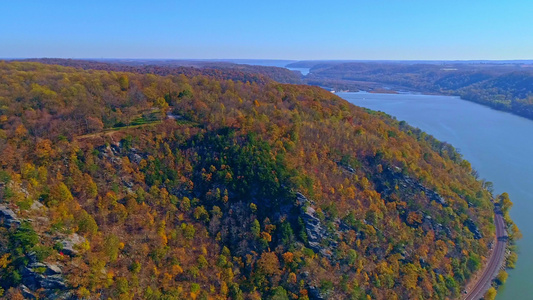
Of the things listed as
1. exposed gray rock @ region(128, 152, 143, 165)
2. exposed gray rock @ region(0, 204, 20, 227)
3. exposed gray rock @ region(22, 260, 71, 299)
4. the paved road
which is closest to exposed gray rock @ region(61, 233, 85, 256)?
exposed gray rock @ region(22, 260, 71, 299)

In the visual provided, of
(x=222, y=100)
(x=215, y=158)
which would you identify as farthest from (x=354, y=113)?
(x=215, y=158)

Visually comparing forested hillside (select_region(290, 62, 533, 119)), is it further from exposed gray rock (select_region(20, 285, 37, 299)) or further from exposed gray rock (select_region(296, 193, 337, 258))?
exposed gray rock (select_region(20, 285, 37, 299))

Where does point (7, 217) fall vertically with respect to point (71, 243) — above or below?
above

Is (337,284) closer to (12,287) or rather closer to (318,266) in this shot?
(318,266)

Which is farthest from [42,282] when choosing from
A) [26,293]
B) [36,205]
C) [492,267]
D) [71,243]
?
[492,267]

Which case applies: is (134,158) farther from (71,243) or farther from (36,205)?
(71,243)

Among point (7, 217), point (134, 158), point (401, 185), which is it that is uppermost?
point (134, 158)
